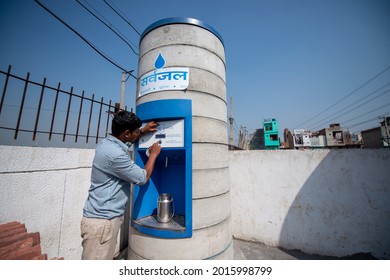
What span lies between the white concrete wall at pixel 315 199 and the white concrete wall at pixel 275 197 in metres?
0.01

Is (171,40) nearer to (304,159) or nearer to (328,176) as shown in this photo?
(304,159)

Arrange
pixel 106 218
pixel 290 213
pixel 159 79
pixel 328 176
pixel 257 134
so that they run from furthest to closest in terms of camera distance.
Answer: pixel 257 134 < pixel 290 213 < pixel 328 176 < pixel 159 79 < pixel 106 218

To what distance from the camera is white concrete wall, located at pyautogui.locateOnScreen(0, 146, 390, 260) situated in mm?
1926

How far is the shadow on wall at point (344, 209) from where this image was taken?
2812mm

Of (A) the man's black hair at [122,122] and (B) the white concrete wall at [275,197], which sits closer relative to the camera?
(A) the man's black hair at [122,122]

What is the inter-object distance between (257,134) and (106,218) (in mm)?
11545

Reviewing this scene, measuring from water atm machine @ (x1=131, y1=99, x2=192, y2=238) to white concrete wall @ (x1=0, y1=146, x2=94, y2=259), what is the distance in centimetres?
111

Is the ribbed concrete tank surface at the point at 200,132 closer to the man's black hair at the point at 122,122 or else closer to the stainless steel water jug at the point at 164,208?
the stainless steel water jug at the point at 164,208

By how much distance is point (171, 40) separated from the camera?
82.0 inches

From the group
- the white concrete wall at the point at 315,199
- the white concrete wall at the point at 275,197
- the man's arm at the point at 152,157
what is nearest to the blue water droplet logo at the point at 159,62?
the man's arm at the point at 152,157

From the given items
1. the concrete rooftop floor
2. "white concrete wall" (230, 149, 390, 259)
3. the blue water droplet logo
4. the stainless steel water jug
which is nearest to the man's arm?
the stainless steel water jug

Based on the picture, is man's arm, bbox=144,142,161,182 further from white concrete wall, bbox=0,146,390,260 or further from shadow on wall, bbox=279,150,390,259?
shadow on wall, bbox=279,150,390,259

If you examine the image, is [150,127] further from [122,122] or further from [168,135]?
[122,122]
